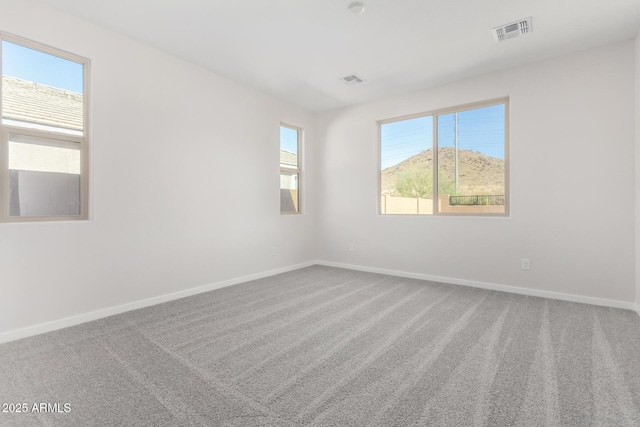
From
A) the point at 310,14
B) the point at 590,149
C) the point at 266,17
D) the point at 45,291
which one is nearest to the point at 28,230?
the point at 45,291

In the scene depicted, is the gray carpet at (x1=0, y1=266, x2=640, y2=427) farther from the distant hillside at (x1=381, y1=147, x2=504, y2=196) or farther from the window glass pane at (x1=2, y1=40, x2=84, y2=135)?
the window glass pane at (x1=2, y1=40, x2=84, y2=135)

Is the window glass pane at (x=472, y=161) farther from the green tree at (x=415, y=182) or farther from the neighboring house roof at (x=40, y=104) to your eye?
the neighboring house roof at (x=40, y=104)

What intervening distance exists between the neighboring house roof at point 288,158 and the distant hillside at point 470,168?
1.98 meters

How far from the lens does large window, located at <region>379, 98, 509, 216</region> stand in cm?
384

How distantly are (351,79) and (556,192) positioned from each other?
9.32ft

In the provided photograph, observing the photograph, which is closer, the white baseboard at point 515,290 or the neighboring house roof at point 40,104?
the neighboring house roof at point 40,104

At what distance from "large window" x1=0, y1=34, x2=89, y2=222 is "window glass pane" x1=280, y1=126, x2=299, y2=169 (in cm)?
269

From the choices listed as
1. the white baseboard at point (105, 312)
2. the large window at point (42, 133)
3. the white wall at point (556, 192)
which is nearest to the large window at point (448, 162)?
the white wall at point (556, 192)

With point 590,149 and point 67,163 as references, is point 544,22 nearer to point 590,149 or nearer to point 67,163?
point 590,149

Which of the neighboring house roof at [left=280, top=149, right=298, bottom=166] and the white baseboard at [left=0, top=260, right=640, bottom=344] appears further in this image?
the neighboring house roof at [left=280, top=149, right=298, bottom=166]

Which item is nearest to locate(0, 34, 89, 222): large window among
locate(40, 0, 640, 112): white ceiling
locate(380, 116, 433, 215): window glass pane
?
locate(40, 0, 640, 112): white ceiling

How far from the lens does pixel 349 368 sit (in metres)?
1.91

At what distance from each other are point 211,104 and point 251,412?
11.4 feet

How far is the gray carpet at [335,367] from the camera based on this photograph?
148cm
